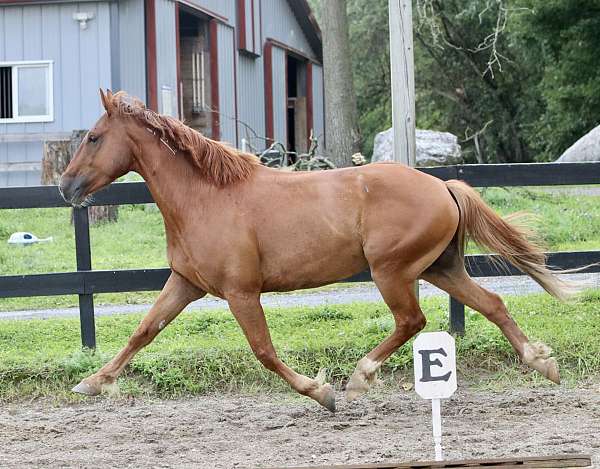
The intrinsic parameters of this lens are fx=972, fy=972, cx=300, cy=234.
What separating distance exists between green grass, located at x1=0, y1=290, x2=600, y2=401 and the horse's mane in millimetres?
1722

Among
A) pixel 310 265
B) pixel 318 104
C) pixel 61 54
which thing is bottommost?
pixel 310 265

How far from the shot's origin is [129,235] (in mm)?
13484

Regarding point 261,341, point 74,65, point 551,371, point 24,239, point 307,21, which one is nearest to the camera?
point 261,341

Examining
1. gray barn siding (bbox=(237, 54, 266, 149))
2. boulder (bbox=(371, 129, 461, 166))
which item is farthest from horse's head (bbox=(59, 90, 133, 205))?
gray barn siding (bbox=(237, 54, 266, 149))

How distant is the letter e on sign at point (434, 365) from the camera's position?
15.4 ft

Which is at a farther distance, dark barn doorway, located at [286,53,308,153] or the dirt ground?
dark barn doorway, located at [286,53,308,153]

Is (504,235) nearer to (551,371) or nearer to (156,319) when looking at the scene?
(551,371)

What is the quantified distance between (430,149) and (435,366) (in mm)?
16519

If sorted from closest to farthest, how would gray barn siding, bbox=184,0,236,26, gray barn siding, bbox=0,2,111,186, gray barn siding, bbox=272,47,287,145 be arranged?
1. gray barn siding, bbox=0,2,111,186
2. gray barn siding, bbox=184,0,236,26
3. gray barn siding, bbox=272,47,287,145

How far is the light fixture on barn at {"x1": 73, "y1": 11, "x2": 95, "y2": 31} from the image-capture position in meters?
17.6

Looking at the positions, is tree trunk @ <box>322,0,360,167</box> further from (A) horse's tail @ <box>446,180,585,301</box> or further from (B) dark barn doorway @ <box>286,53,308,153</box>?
(A) horse's tail @ <box>446,180,585,301</box>

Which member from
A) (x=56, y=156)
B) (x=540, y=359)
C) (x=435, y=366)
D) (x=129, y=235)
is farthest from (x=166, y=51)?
(x=435, y=366)

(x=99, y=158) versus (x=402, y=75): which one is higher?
(x=402, y=75)

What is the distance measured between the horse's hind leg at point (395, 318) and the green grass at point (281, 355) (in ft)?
3.42
